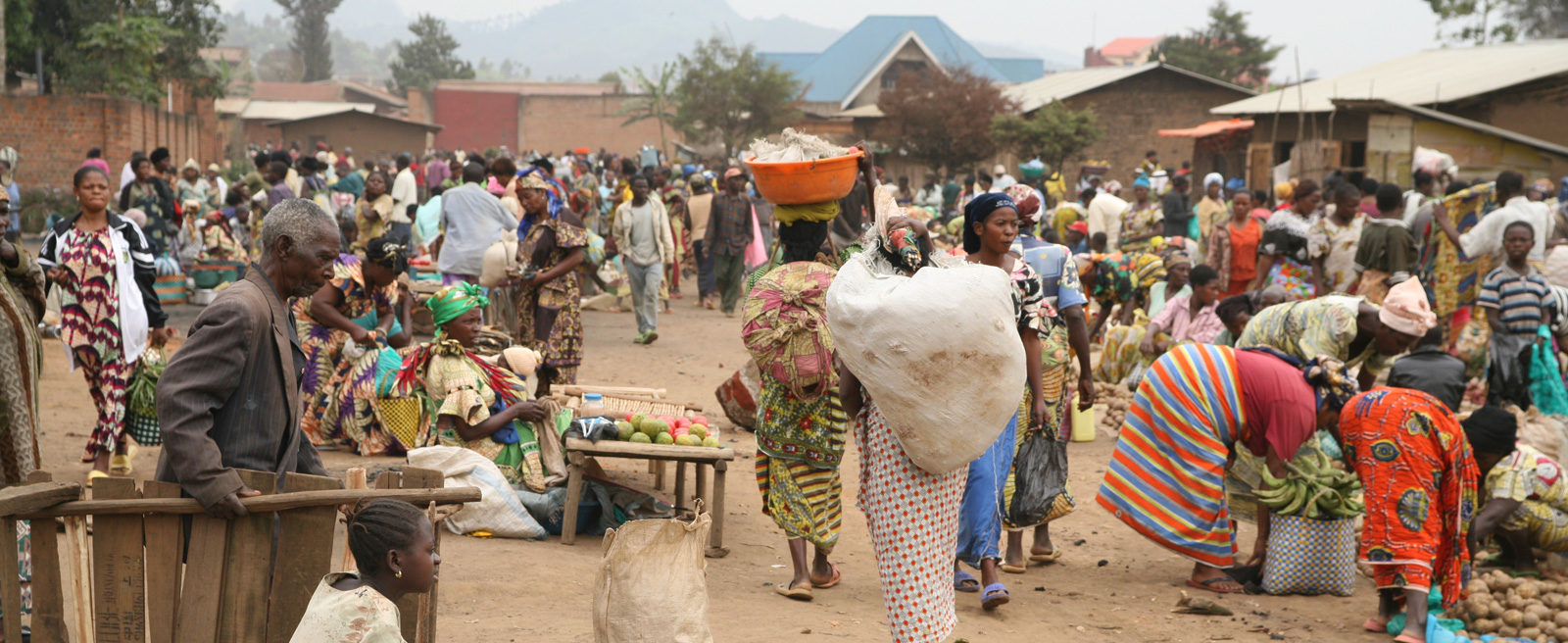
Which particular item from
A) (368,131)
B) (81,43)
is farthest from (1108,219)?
(368,131)

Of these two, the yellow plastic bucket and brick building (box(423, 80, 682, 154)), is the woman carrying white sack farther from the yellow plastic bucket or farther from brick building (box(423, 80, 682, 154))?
brick building (box(423, 80, 682, 154))

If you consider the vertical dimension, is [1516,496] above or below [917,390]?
below

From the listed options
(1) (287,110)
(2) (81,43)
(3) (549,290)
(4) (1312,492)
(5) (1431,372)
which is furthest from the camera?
(1) (287,110)

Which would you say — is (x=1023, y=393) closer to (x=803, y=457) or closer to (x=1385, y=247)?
(x=803, y=457)

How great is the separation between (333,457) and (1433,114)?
51.2 feet

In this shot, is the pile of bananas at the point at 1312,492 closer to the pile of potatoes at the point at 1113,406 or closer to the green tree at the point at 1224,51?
the pile of potatoes at the point at 1113,406

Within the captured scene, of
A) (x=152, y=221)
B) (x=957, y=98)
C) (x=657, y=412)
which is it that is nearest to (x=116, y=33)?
(x=152, y=221)

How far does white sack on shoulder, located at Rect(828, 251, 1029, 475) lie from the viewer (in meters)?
3.61

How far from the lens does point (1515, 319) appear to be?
7738mm

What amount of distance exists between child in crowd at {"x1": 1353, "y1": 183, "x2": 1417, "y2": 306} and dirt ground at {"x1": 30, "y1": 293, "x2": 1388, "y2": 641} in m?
4.12

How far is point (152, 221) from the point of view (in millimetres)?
12750

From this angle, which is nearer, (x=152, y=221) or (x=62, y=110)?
(x=152, y=221)

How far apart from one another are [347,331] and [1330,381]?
5371mm

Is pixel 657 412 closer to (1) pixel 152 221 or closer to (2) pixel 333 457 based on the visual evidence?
(2) pixel 333 457
